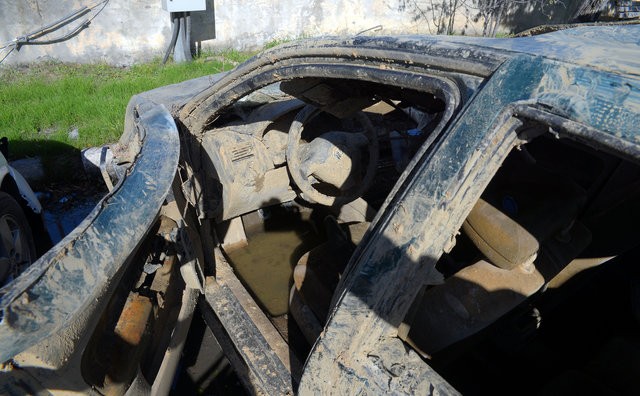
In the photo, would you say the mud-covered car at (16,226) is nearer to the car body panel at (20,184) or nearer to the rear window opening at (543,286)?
the car body panel at (20,184)

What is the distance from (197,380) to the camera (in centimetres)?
258

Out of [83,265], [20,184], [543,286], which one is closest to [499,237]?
[543,286]

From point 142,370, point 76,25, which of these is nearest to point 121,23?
point 76,25

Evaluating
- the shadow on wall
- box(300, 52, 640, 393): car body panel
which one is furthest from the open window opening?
the shadow on wall

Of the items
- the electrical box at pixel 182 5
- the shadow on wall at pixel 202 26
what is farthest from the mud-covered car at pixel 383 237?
the shadow on wall at pixel 202 26

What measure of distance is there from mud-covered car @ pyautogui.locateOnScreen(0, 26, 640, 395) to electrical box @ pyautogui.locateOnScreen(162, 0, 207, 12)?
444 cm

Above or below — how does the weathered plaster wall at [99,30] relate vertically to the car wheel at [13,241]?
above

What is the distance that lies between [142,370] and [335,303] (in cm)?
88

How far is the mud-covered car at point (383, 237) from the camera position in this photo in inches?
42.4

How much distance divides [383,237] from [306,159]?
1.57 m

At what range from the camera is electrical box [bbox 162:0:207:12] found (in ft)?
21.4

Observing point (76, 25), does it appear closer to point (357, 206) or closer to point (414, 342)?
point (357, 206)

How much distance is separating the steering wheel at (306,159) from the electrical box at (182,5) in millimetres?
4924

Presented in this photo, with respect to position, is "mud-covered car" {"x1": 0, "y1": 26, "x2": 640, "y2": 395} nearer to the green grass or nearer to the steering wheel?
the steering wheel
